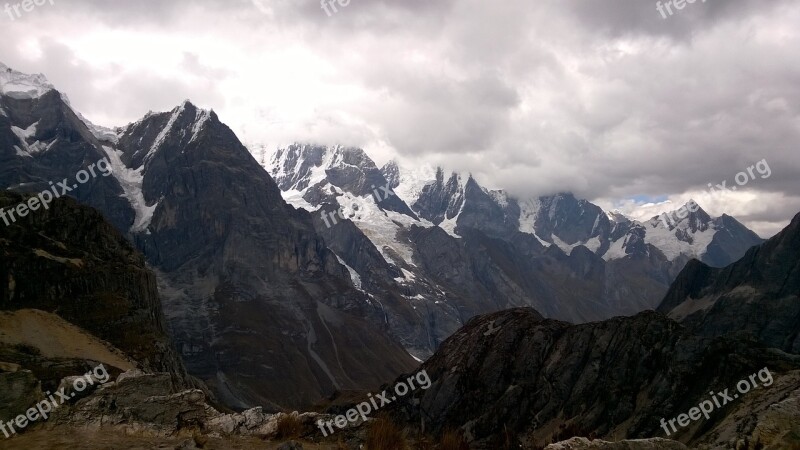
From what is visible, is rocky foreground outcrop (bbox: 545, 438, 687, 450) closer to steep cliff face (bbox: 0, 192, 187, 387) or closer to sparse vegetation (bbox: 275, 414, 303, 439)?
sparse vegetation (bbox: 275, 414, 303, 439)

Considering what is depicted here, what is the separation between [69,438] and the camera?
15672 mm

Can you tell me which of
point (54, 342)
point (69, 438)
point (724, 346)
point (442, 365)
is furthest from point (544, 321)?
point (69, 438)

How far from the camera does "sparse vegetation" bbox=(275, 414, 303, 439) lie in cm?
1805

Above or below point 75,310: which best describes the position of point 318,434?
below

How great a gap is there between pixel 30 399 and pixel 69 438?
2160 millimetres

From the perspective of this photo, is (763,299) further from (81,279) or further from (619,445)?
(619,445)

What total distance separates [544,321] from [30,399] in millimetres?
68392

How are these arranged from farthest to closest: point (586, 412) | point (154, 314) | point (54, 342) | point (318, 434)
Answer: point (154, 314) → point (54, 342) → point (586, 412) → point (318, 434)

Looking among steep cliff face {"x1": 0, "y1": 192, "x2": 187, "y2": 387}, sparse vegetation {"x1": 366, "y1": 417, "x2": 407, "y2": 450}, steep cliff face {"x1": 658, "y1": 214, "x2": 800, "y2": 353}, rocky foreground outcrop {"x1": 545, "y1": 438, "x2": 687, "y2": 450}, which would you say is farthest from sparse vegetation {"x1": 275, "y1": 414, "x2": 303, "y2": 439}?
steep cliff face {"x1": 658, "y1": 214, "x2": 800, "y2": 353}

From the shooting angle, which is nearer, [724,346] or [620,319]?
[724,346]

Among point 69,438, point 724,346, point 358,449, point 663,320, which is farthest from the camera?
point 663,320

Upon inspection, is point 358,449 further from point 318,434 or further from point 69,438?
point 69,438

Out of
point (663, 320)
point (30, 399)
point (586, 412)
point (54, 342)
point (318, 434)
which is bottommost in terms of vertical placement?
point (586, 412)

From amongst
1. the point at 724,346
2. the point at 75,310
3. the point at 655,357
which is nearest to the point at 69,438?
the point at 724,346
